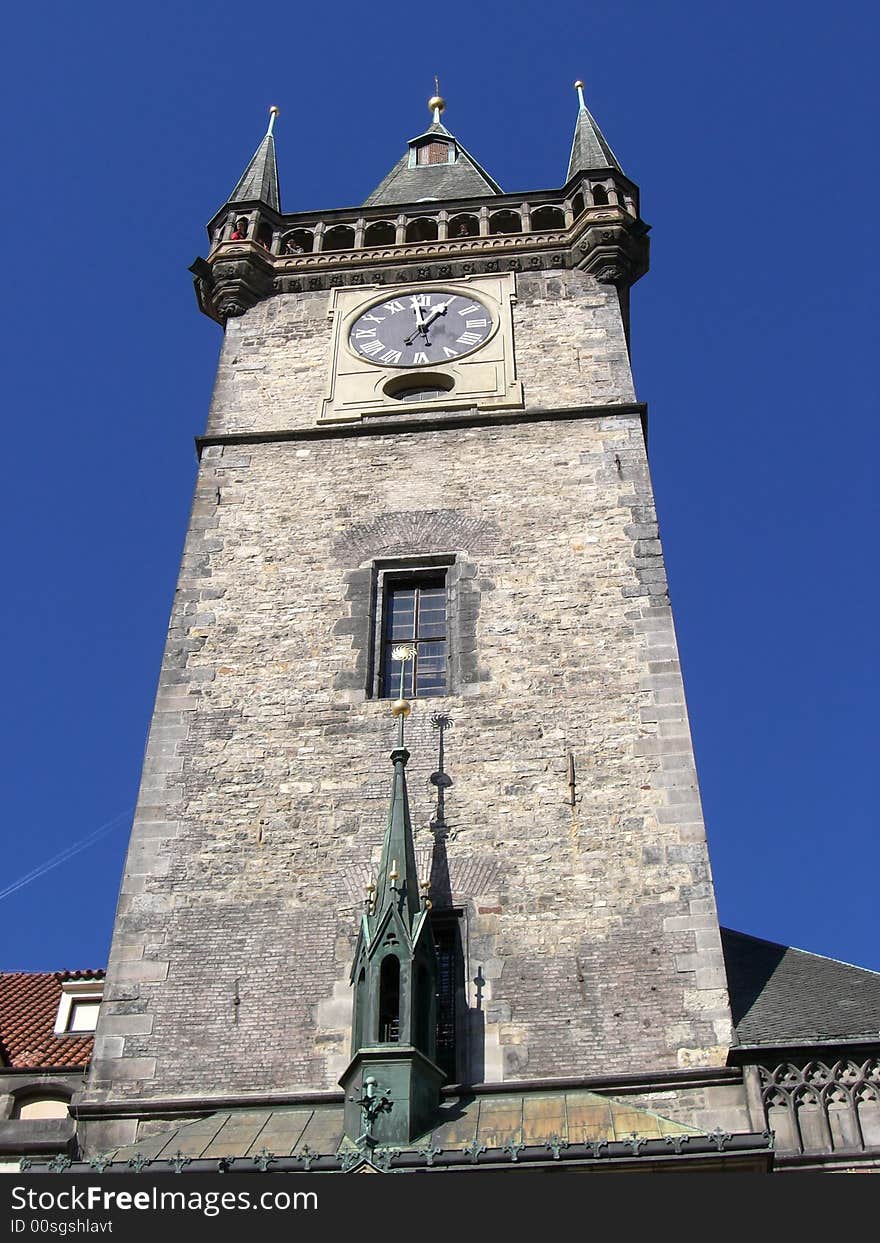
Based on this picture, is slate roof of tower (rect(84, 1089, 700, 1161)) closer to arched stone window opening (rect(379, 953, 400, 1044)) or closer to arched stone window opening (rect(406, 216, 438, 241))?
arched stone window opening (rect(379, 953, 400, 1044))

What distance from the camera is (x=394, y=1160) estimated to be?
9.64 meters

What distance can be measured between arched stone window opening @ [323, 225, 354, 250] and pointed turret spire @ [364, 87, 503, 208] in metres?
1.32

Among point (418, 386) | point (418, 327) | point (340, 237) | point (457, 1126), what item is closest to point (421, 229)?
point (340, 237)

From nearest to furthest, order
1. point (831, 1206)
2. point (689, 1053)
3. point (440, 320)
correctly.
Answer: point (831, 1206) → point (689, 1053) → point (440, 320)

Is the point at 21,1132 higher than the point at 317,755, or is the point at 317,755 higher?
the point at 317,755

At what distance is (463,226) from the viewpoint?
2002 centimetres

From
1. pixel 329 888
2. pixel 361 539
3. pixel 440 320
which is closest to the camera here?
pixel 329 888

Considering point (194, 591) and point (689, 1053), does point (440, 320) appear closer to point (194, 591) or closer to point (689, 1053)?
point (194, 591)

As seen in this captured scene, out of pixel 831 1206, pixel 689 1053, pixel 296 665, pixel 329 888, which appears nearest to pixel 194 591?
pixel 296 665

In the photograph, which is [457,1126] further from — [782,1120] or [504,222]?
[504,222]

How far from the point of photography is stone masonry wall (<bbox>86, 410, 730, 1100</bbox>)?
1138cm

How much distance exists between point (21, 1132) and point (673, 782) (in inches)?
233

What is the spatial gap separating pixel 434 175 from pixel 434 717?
13.0 metres

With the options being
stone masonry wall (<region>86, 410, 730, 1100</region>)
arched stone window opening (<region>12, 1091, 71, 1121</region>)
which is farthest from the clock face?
arched stone window opening (<region>12, 1091, 71, 1121</region>)
